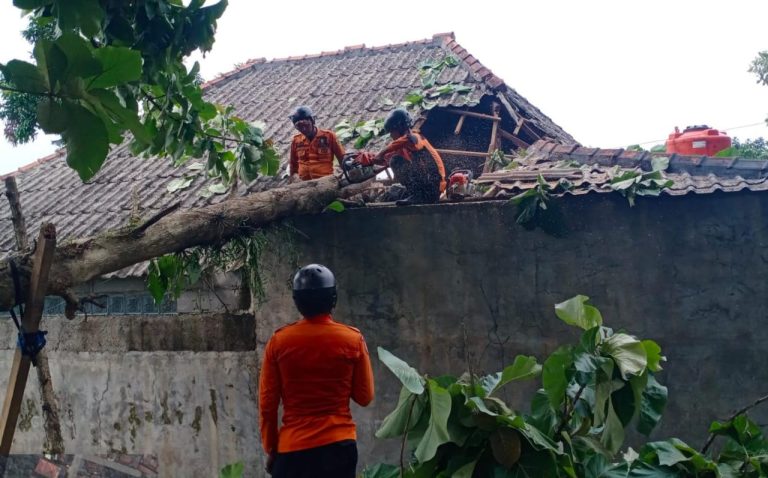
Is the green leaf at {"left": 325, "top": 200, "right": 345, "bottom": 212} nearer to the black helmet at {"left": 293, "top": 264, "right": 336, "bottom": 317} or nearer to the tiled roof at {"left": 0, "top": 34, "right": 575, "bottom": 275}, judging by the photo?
the tiled roof at {"left": 0, "top": 34, "right": 575, "bottom": 275}

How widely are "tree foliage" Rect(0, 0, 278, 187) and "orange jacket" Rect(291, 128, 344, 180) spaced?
1.56ft

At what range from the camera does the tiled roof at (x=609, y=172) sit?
5.37 meters

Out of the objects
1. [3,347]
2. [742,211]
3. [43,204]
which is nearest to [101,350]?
[3,347]

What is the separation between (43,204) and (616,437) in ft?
27.4

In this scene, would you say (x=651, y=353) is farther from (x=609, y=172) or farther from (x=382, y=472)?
(x=609, y=172)

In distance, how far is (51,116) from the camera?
241 cm

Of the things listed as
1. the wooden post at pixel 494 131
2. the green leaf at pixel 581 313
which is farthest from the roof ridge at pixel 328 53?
the green leaf at pixel 581 313

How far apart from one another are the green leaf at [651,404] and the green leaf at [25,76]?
338cm

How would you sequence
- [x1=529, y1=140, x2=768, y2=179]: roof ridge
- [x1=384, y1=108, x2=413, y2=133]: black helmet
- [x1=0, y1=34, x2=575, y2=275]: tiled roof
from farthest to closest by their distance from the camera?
[x1=0, y1=34, x2=575, y2=275]: tiled roof, [x1=384, y1=108, x2=413, y2=133]: black helmet, [x1=529, y1=140, x2=768, y2=179]: roof ridge

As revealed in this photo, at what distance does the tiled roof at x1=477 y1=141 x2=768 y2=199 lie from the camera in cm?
537

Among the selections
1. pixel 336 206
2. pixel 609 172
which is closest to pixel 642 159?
pixel 609 172

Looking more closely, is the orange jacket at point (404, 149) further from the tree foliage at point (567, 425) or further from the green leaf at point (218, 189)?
the tree foliage at point (567, 425)

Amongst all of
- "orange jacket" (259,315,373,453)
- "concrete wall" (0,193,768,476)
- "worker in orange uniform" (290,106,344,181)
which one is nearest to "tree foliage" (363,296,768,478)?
"orange jacket" (259,315,373,453)

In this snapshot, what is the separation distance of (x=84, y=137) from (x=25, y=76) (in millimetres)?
279
